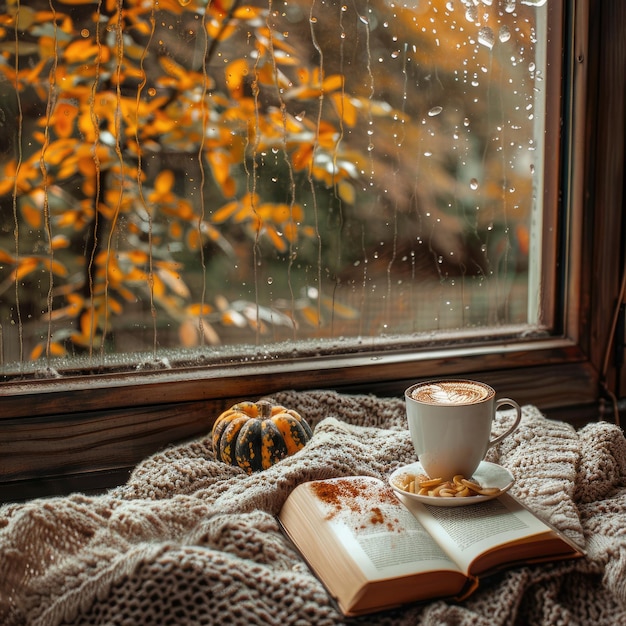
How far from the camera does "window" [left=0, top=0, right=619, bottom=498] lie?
41.2 inches

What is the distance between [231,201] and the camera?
1.13 meters

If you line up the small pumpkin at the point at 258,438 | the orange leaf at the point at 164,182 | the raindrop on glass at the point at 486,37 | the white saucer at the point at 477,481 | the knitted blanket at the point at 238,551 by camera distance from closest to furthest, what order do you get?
the knitted blanket at the point at 238,551 → the white saucer at the point at 477,481 → the small pumpkin at the point at 258,438 → the orange leaf at the point at 164,182 → the raindrop on glass at the point at 486,37

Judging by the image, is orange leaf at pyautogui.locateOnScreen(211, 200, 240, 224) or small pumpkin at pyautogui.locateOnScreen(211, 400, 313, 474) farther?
orange leaf at pyautogui.locateOnScreen(211, 200, 240, 224)

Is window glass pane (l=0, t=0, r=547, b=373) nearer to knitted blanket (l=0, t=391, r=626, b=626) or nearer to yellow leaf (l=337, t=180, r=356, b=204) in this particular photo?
yellow leaf (l=337, t=180, r=356, b=204)

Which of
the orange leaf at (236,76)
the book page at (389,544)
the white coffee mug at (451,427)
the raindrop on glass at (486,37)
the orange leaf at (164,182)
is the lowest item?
the book page at (389,544)

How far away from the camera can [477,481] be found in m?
0.86

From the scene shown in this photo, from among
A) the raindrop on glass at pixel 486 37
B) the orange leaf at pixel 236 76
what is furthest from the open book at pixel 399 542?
the raindrop on glass at pixel 486 37

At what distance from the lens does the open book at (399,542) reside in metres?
0.67

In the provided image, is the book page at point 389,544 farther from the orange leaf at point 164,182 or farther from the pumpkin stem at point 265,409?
the orange leaf at point 164,182

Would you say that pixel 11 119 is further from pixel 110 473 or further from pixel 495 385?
pixel 495 385

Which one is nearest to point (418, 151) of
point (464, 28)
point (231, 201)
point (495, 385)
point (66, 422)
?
point (464, 28)

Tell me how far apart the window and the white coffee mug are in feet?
1.10

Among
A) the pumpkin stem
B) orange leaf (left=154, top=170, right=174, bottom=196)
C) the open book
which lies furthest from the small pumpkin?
orange leaf (left=154, top=170, right=174, bottom=196)

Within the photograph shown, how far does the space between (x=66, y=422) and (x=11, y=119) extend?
45cm
